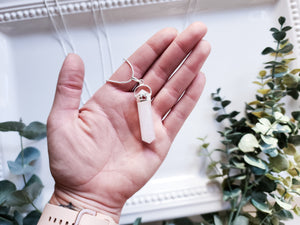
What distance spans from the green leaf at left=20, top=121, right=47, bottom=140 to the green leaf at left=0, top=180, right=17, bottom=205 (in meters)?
0.16

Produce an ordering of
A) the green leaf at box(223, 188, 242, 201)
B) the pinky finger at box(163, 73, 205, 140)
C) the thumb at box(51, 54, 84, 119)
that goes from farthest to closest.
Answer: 1. the green leaf at box(223, 188, 242, 201)
2. the pinky finger at box(163, 73, 205, 140)
3. the thumb at box(51, 54, 84, 119)

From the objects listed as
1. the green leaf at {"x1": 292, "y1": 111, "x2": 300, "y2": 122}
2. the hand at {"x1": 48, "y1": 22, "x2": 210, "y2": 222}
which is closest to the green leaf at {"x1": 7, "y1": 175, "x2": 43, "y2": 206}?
the hand at {"x1": 48, "y1": 22, "x2": 210, "y2": 222}

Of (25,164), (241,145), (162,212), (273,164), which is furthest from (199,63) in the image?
(25,164)

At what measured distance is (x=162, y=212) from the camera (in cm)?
Result: 86

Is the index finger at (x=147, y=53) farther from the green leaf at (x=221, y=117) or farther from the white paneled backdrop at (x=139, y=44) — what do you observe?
the green leaf at (x=221, y=117)

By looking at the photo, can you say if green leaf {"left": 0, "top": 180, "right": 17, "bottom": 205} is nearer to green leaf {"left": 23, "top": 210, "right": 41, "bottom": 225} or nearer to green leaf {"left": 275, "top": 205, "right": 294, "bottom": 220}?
green leaf {"left": 23, "top": 210, "right": 41, "bottom": 225}

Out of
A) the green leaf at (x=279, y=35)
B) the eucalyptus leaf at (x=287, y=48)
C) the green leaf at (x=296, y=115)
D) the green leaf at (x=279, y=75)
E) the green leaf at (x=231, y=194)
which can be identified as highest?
the green leaf at (x=279, y=35)

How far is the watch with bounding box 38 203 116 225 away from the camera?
60cm

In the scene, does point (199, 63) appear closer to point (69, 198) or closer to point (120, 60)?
point (120, 60)

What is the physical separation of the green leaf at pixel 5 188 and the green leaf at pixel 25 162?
0.04 m

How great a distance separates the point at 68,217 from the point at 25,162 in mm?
352

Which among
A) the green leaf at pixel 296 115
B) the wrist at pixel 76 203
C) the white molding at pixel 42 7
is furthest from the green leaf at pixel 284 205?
the white molding at pixel 42 7

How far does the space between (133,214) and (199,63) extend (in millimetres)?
563

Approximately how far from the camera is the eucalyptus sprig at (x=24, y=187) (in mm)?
777
